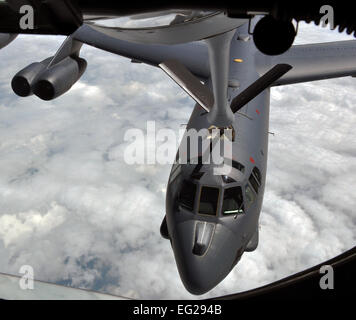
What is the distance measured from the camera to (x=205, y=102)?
18.8ft

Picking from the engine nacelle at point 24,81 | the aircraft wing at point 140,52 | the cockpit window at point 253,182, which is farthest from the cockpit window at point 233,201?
the engine nacelle at point 24,81

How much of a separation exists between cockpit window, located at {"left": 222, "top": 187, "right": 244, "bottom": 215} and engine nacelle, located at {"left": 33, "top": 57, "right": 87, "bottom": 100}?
8143 mm

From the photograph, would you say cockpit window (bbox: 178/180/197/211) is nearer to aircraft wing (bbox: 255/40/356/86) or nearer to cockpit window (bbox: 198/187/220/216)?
cockpit window (bbox: 198/187/220/216)

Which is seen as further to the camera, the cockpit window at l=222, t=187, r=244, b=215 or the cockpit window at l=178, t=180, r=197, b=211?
the cockpit window at l=178, t=180, r=197, b=211

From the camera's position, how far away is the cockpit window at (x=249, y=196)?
970 cm

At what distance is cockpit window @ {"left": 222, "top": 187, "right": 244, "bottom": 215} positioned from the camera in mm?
9211

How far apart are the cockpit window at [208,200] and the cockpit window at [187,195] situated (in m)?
0.25

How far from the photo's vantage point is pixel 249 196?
9797mm

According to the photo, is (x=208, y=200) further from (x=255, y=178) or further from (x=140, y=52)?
(x=140, y=52)

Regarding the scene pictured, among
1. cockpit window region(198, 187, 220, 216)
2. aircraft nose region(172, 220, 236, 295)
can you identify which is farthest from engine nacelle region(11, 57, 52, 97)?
aircraft nose region(172, 220, 236, 295)

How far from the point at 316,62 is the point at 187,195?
10436mm
